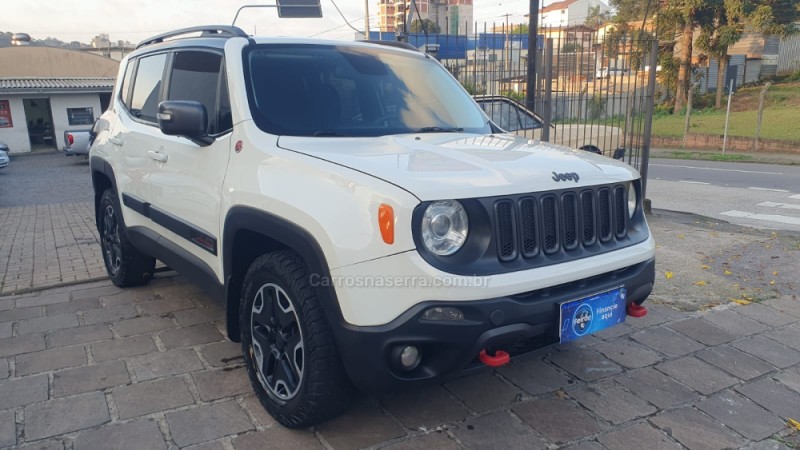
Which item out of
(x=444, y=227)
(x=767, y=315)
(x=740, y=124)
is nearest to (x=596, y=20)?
(x=740, y=124)

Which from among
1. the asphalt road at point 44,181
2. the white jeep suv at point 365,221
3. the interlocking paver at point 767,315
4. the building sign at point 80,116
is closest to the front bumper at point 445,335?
the white jeep suv at point 365,221

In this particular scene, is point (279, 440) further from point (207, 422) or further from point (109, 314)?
point (109, 314)

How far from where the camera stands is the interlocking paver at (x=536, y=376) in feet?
11.1

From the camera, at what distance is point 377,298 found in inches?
95.5

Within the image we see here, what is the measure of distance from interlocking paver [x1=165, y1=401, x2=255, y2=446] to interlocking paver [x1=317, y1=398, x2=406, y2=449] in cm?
42

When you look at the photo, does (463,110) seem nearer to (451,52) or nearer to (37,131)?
(451,52)

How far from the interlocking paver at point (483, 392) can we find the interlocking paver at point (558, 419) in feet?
0.35

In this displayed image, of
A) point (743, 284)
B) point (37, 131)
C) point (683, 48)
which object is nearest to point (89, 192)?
point (743, 284)

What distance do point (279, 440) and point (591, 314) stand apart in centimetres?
159

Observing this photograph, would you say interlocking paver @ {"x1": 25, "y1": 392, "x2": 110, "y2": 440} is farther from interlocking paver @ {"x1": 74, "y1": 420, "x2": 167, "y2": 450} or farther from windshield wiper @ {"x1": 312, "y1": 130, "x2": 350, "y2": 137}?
windshield wiper @ {"x1": 312, "y1": 130, "x2": 350, "y2": 137}

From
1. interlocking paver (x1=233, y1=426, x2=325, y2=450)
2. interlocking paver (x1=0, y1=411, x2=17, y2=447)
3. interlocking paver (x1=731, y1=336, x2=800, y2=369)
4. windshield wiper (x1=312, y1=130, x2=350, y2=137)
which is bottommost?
interlocking paver (x1=731, y1=336, x2=800, y2=369)

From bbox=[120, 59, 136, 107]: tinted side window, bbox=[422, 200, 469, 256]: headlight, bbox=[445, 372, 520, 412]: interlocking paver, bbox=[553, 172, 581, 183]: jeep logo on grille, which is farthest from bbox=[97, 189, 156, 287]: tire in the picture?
bbox=[553, 172, 581, 183]: jeep logo on grille

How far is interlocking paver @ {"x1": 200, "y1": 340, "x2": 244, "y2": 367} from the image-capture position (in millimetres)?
3734

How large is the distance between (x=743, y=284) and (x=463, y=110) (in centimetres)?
310
